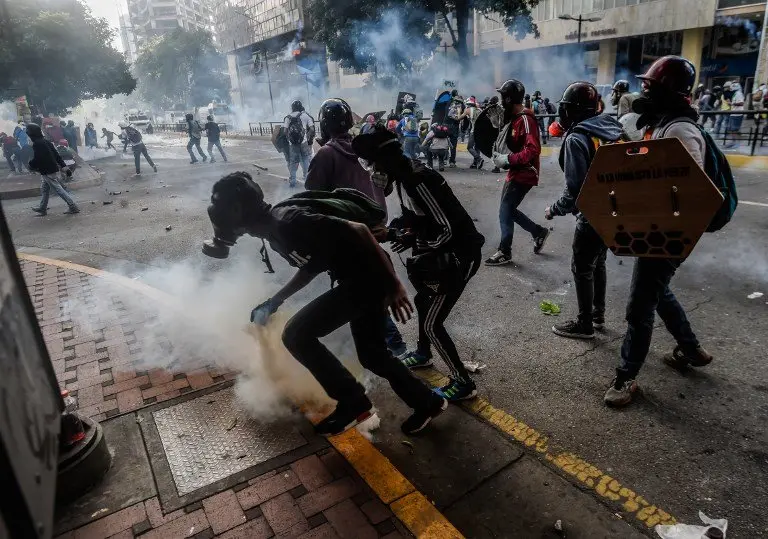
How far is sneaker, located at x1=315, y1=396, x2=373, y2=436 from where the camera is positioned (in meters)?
2.77

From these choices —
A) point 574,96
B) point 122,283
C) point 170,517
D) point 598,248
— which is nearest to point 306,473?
point 170,517

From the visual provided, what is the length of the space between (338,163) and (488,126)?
2910mm

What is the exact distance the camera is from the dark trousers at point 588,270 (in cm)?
371

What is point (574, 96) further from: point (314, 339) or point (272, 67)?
point (272, 67)

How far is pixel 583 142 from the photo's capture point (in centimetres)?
358

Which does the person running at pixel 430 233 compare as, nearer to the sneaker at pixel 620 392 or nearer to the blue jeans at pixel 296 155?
the sneaker at pixel 620 392

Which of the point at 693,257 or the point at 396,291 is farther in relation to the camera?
the point at 693,257

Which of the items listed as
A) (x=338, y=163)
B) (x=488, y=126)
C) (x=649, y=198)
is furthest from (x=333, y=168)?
(x=488, y=126)

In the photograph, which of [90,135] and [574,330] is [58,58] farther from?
[574,330]

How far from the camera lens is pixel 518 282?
5.31 metres

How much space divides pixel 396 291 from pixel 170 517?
152 centimetres

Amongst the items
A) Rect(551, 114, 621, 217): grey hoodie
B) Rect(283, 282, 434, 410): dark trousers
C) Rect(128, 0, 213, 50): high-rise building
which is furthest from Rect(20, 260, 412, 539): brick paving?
Rect(128, 0, 213, 50): high-rise building

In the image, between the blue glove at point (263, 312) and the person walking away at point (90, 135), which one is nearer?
the blue glove at point (263, 312)

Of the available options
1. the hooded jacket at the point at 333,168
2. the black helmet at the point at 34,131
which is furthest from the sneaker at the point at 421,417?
the black helmet at the point at 34,131
